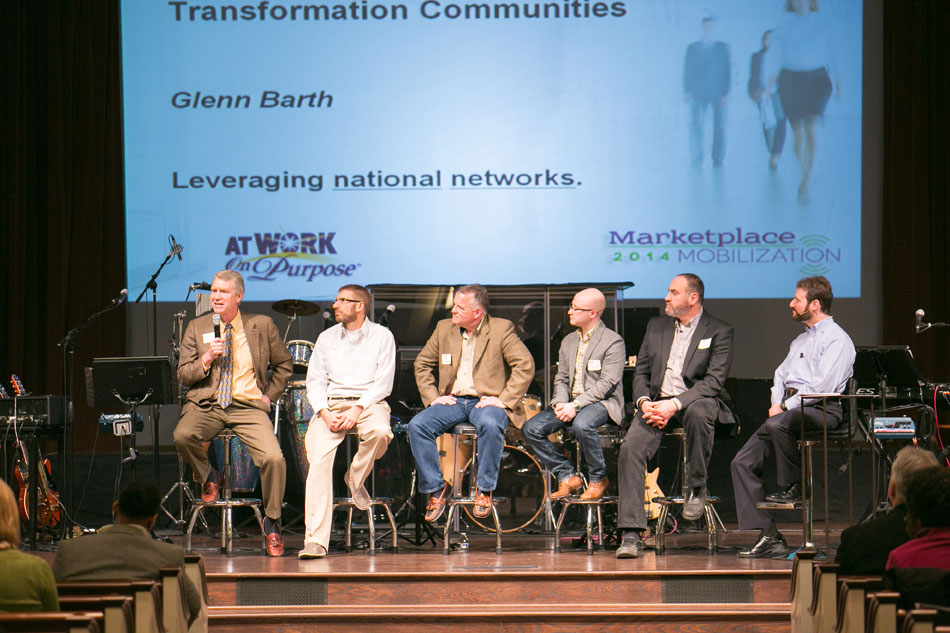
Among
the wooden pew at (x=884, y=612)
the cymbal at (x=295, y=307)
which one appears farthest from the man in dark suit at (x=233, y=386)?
the wooden pew at (x=884, y=612)

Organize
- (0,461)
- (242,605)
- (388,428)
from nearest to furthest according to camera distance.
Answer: (242,605) → (388,428) → (0,461)

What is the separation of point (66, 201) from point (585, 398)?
4.01 m

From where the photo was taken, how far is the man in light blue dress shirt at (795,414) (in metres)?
5.34

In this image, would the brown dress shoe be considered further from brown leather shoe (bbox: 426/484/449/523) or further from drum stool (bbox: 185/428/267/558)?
drum stool (bbox: 185/428/267/558)

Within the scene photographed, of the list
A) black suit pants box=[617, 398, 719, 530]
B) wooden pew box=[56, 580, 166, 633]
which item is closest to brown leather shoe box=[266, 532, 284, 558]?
black suit pants box=[617, 398, 719, 530]

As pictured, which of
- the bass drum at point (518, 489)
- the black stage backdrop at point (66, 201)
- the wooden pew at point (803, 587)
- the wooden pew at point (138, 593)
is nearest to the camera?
the wooden pew at point (138, 593)

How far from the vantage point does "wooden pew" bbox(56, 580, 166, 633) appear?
2955mm

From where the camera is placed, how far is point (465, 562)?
17.0 feet

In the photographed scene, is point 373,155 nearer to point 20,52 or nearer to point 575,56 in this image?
point 575,56

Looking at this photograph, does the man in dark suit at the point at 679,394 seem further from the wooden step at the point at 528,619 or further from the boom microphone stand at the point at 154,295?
the boom microphone stand at the point at 154,295

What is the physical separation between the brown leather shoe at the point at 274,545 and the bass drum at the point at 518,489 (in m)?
1.44

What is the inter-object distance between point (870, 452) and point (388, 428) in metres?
3.20

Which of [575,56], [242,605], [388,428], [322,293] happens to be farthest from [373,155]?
[242,605]

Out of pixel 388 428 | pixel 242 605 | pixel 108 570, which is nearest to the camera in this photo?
pixel 108 570
